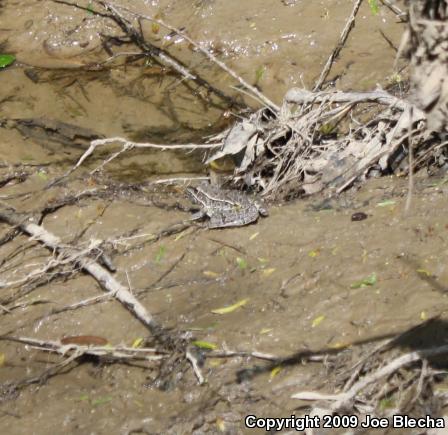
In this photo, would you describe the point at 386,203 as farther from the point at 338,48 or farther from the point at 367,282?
the point at 338,48

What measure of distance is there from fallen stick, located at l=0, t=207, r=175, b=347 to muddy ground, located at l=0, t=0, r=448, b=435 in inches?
3.0

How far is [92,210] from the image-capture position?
5.16m

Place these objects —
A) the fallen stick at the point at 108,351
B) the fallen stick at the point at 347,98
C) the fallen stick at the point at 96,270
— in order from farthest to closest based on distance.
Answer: the fallen stick at the point at 347,98, the fallen stick at the point at 96,270, the fallen stick at the point at 108,351

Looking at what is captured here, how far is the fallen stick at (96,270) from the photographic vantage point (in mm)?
4070

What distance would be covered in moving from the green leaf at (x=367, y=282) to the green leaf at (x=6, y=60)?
4.45 m

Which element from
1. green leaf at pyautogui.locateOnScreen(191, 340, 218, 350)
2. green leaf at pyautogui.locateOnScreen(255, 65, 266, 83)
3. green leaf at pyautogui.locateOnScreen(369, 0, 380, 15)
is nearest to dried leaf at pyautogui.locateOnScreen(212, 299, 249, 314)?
green leaf at pyautogui.locateOnScreen(191, 340, 218, 350)

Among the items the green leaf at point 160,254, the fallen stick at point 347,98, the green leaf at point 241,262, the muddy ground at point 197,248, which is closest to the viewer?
the muddy ground at point 197,248

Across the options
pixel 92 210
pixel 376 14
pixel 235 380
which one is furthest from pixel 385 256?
pixel 376 14

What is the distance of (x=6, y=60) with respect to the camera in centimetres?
692

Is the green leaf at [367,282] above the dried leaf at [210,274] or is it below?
above

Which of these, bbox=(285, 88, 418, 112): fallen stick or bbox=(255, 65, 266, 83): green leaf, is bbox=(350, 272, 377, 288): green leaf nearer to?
bbox=(285, 88, 418, 112): fallen stick

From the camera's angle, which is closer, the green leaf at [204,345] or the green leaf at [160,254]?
the green leaf at [204,345]

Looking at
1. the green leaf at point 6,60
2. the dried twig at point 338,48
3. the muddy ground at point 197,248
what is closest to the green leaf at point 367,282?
the muddy ground at point 197,248

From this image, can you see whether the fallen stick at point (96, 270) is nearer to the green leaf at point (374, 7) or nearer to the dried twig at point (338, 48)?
the dried twig at point (338, 48)
